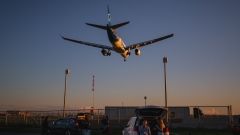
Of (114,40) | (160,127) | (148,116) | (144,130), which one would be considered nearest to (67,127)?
(148,116)

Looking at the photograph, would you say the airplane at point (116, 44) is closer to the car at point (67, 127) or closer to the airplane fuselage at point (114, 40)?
the airplane fuselage at point (114, 40)

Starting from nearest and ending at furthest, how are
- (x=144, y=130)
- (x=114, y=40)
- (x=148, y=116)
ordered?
(x=144, y=130) < (x=148, y=116) < (x=114, y=40)

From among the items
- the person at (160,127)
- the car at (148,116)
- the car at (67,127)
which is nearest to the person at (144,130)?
the car at (148,116)

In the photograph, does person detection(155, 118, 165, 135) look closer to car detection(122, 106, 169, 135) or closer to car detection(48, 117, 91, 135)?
car detection(122, 106, 169, 135)

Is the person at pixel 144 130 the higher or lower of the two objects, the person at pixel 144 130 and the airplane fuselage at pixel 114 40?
the lower

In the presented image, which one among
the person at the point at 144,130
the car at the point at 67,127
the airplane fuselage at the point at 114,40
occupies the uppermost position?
the airplane fuselage at the point at 114,40

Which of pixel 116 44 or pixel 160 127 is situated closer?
pixel 160 127

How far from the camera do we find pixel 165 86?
2461 cm

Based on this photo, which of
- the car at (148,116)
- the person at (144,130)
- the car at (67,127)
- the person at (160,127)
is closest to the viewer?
the person at (144,130)

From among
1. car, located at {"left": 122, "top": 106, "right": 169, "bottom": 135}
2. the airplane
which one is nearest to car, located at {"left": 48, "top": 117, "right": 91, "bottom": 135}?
car, located at {"left": 122, "top": 106, "right": 169, "bottom": 135}

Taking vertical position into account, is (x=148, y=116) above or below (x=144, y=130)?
above

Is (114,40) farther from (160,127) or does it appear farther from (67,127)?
(160,127)

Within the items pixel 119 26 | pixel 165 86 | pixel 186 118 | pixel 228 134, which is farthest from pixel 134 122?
pixel 119 26

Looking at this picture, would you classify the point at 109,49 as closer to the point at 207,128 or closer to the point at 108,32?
the point at 108,32
